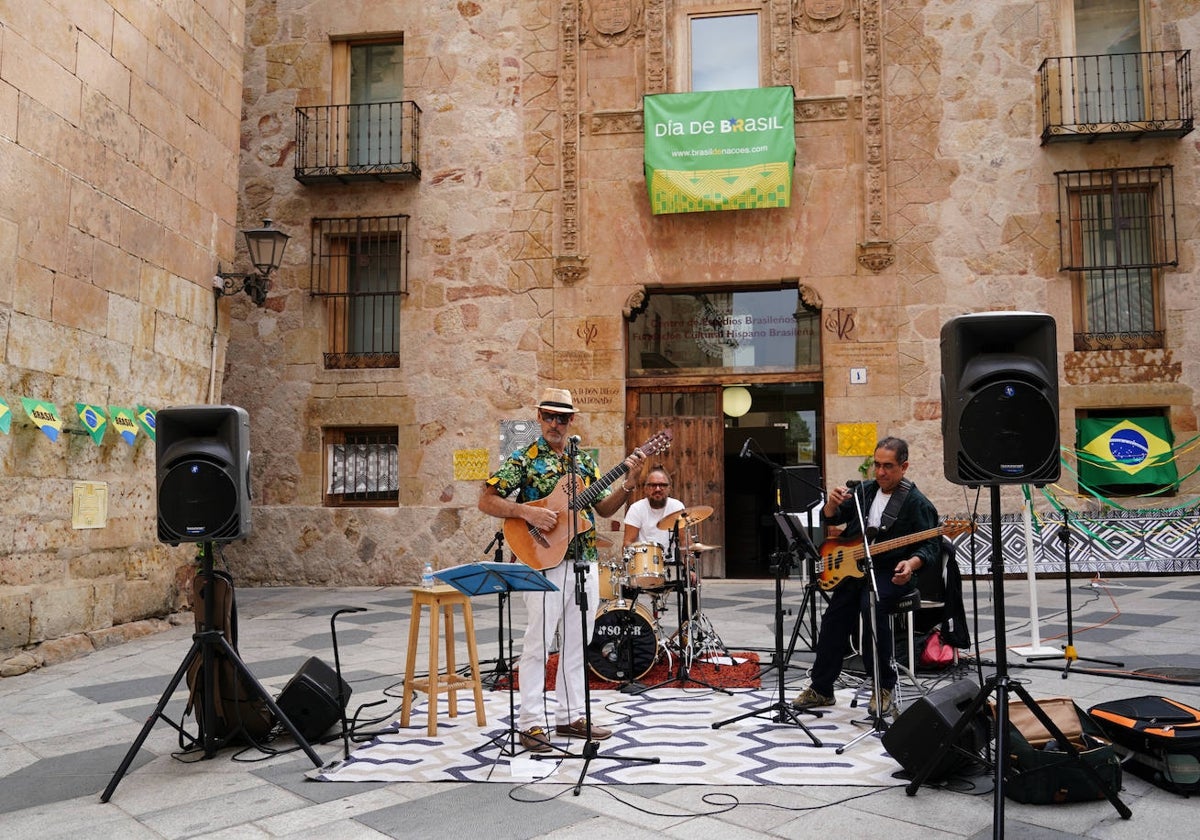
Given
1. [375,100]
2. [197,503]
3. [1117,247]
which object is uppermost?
[375,100]

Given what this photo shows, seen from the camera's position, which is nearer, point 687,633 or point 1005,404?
point 1005,404

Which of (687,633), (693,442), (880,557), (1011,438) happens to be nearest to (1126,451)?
(693,442)

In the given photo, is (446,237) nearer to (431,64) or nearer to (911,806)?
(431,64)

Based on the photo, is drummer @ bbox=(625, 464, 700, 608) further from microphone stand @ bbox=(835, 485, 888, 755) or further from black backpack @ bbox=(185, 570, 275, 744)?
black backpack @ bbox=(185, 570, 275, 744)

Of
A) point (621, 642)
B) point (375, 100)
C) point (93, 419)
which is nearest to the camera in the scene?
point (621, 642)

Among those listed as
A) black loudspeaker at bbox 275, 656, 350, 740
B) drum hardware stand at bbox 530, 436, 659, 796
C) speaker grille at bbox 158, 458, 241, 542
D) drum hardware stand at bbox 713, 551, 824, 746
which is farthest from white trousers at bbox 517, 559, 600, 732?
speaker grille at bbox 158, 458, 241, 542

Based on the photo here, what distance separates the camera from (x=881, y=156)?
13.7 m

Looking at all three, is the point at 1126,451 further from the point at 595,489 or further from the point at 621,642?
the point at 595,489

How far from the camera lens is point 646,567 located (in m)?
7.34

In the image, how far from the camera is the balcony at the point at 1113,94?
13.2 meters

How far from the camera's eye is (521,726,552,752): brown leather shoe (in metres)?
5.24

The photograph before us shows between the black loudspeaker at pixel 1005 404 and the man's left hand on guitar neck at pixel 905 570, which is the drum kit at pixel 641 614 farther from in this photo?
the black loudspeaker at pixel 1005 404

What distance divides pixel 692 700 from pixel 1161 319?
1028 cm

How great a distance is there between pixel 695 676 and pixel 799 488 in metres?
1.78
